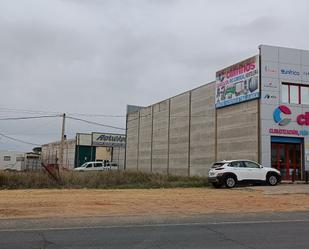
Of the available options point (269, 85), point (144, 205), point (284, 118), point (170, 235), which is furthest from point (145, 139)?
point (170, 235)

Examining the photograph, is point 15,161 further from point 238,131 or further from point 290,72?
point 290,72

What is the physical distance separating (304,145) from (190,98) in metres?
13.3

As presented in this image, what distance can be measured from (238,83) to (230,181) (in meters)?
9.11

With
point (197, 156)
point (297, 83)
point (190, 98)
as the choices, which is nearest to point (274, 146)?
point (297, 83)

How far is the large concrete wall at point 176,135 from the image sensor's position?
39.5 metres

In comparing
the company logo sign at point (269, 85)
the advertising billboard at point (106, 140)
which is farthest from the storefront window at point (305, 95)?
the advertising billboard at point (106, 140)

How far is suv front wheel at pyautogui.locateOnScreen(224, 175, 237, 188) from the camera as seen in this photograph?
27.5m

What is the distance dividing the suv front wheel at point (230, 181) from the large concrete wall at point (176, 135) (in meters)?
9.99

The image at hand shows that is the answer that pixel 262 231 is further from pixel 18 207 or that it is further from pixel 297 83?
pixel 297 83

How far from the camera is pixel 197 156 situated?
134ft

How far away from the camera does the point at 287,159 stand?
1292 inches

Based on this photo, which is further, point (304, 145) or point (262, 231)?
point (304, 145)

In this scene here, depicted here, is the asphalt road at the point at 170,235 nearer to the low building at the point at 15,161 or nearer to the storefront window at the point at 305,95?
the storefront window at the point at 305,95

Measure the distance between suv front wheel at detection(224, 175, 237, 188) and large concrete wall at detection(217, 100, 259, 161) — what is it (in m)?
4.40
